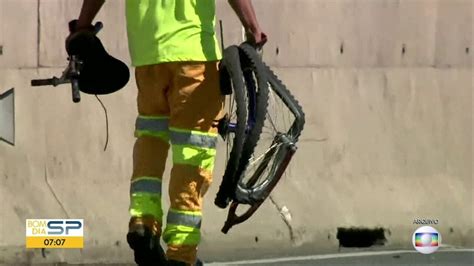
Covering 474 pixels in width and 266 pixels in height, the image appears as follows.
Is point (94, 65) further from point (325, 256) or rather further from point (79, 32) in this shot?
point (325, 256)

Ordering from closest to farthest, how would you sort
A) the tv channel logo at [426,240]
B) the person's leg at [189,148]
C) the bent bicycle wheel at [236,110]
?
the bent bicycle wheel at [236,110]
the person's leg at [189,148]
the tv channel logo at [426,240]

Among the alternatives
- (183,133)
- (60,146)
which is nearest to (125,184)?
(60,146)

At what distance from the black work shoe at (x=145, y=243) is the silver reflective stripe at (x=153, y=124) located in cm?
39

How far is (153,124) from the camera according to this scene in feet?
13.3

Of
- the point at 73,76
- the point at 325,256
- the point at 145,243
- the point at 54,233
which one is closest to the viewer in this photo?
the point at 145,243

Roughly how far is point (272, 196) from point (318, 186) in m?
0.34

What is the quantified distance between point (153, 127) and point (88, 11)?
0.59 meters

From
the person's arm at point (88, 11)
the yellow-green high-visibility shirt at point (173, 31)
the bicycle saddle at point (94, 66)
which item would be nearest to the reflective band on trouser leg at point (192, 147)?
the yellow-green high-visibility shirt at point (173, 31)

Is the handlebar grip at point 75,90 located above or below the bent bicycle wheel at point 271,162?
above

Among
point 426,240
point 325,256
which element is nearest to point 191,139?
point 325,256

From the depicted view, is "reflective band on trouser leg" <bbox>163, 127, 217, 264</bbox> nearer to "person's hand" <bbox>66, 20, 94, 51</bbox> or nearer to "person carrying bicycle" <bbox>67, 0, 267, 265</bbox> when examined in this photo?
"person carrying bicycle" <bbox>67, 0, 267, 265</bbox>

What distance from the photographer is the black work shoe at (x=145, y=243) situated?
155 inches

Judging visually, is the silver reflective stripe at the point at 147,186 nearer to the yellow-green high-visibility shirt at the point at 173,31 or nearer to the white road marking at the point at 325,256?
the yellow-green high-visibility shirt at the point at 173,31

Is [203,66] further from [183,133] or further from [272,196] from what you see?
[272,196]
